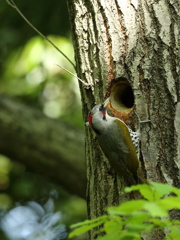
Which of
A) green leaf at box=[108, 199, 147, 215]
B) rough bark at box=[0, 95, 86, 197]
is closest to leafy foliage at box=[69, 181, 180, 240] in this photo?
green leaf at box=[108, 199, 147, 215]

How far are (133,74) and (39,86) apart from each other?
4034 mm

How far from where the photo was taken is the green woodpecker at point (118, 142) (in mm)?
3549

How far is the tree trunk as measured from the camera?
342 centimetres

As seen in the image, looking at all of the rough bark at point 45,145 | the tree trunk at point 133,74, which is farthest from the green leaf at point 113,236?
the rough bark at point 45,145

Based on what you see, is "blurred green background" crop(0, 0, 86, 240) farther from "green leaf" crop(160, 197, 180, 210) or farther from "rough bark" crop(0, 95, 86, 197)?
"green leaf" crop(160, 197, 180, 210)

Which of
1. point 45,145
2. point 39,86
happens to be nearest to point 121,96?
point 45,145

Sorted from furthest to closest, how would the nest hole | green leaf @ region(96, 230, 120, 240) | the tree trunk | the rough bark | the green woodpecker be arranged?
the rough bark → the nest hole → the green woodpecker → the tree trunk → green leaf @ region(96, 230, 120, 240)

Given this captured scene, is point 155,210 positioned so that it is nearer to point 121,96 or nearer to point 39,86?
point 121,96

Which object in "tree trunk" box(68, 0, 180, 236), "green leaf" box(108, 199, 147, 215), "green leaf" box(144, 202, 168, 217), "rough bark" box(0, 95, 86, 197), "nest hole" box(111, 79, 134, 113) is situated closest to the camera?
"green leaf" box(144, 202, 168, 217)

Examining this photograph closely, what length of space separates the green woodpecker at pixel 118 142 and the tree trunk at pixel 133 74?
2.3 inches

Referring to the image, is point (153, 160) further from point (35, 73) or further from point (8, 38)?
point (35, 73)

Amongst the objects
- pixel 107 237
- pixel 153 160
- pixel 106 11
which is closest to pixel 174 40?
pixel 106 11

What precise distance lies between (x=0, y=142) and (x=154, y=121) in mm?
3223

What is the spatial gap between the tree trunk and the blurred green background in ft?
7.68
